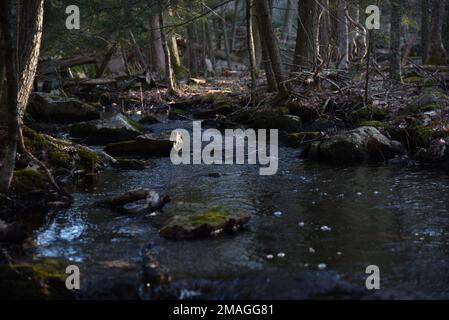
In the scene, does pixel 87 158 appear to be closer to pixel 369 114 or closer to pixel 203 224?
pixel 203 224

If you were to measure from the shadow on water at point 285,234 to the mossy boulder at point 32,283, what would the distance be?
0.35m

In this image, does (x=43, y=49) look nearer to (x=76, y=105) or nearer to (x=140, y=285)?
(x=76, y=105)

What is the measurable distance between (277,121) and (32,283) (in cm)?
977

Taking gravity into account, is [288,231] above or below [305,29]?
below

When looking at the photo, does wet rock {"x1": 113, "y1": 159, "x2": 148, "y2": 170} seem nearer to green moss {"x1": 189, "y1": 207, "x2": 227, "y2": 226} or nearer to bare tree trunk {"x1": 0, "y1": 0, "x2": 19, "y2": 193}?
bare tree trunk {"x1": 0, "y1": 0, "x2": 19, "y2": 193}

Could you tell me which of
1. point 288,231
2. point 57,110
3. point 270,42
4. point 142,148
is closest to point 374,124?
point 270,42

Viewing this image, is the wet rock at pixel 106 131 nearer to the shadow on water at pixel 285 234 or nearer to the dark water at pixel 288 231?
the dark water at pixel 288 231

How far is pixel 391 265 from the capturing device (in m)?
5.32

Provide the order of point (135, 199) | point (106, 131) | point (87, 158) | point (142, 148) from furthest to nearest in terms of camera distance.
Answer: point (106, 131) → point (142, 148) → point (87, 158) → point (135, 199)

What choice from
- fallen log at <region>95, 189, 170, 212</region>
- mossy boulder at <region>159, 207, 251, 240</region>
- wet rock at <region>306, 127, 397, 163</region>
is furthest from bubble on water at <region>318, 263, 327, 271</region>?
wet rock at <region>306, 127, 397, 163</region>

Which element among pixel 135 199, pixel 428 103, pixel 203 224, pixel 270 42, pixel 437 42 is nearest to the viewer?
pixel 203 224

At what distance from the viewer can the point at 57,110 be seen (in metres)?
15.9

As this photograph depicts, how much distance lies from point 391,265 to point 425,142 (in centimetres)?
568

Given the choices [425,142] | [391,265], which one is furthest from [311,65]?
[391,265]
